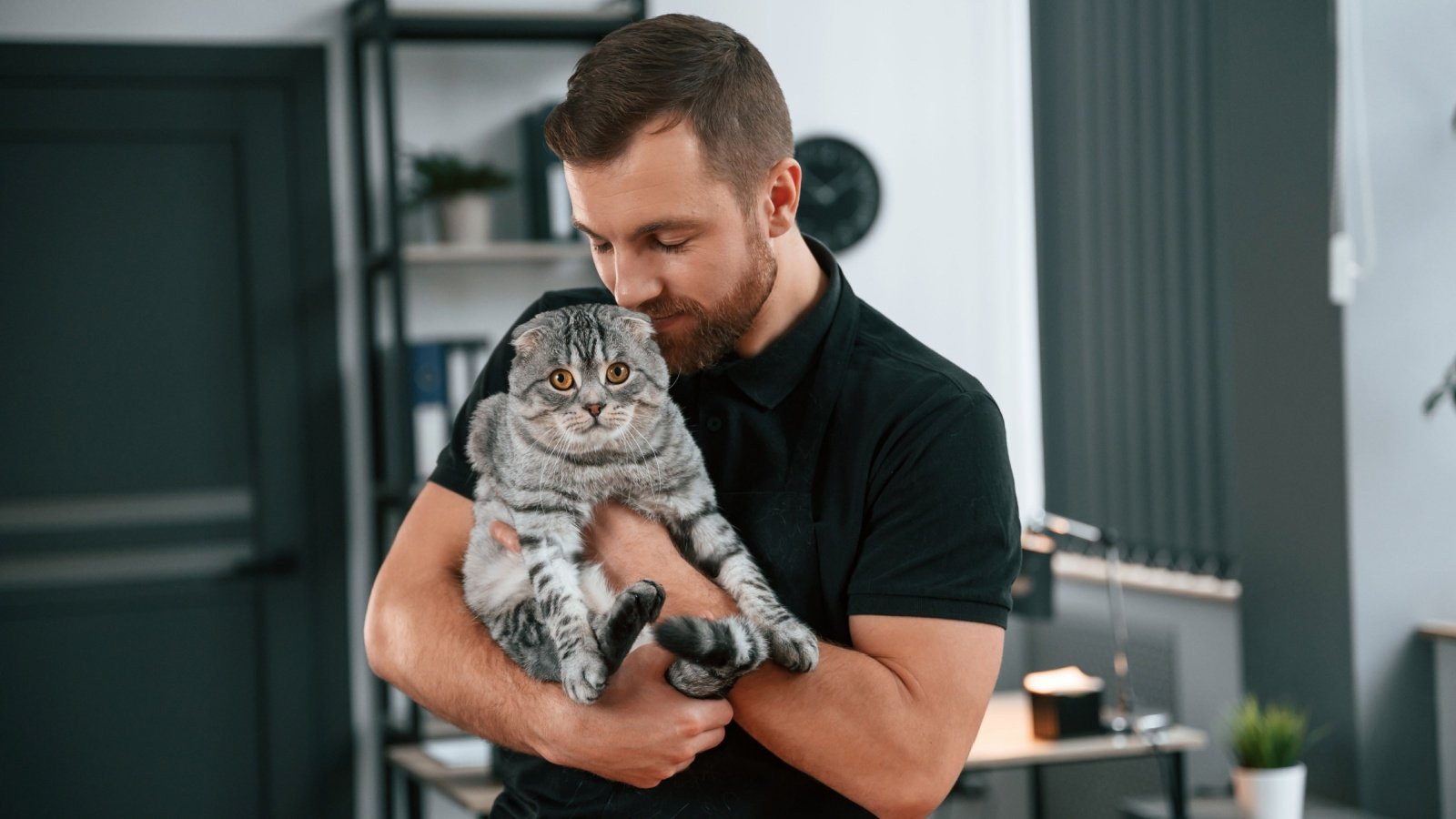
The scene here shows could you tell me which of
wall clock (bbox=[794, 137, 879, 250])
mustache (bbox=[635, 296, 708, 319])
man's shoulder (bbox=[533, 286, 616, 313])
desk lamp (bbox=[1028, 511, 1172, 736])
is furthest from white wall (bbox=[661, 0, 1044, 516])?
mustache (bbox=[635, 296, 708, 319])

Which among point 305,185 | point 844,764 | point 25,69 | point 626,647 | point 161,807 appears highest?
point 25,69

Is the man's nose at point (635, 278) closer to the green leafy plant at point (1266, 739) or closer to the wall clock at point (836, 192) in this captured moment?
the green leafy plant at point (1266, 739)

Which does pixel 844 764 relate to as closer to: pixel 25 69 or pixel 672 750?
pixel 672 750

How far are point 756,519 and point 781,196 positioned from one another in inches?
13.4

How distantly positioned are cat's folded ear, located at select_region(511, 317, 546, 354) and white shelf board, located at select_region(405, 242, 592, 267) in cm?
236

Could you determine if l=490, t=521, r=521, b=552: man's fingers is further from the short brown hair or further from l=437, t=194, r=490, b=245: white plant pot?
l=437, t=194, r=490, b=245: white plant pot

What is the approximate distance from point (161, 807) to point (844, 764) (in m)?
3.26

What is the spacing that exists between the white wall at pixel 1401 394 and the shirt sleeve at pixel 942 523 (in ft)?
7.07

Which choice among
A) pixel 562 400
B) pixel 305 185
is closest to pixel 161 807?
pixel 305 185

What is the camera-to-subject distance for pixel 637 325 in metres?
1.36

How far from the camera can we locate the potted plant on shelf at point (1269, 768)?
301 cm

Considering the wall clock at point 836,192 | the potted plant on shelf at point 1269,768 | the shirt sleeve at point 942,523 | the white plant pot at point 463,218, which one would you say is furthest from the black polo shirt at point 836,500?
the wall clock at point 836,192

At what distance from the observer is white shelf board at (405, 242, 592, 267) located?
3.73 m

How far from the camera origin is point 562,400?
142cm
